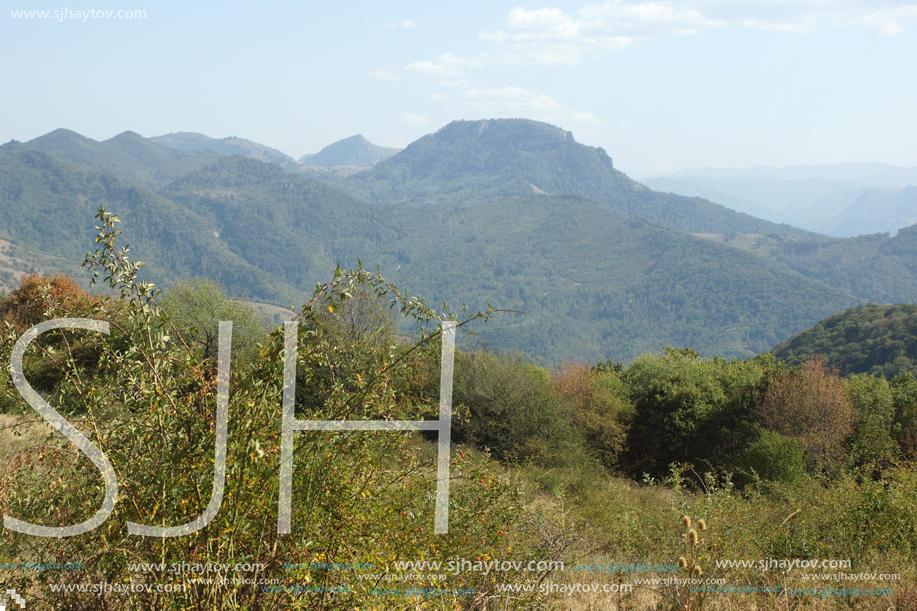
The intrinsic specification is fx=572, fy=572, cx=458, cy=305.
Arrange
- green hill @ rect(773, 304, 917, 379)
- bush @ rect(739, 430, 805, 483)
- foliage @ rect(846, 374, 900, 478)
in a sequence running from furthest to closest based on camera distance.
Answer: green hill @ rect(773, 304, 917, 379)
foliage @ rect(846, 374, 900, 478)
bush @ rect(739, 430, 805, 483)

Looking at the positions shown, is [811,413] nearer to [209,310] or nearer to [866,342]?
[209,310]

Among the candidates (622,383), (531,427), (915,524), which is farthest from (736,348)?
(915,524)

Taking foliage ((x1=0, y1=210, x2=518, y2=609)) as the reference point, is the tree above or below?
below

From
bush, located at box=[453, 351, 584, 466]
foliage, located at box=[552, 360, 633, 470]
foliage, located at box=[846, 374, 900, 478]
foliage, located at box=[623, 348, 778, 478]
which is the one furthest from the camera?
foliage, located at box=[623, 348, 778, 478]

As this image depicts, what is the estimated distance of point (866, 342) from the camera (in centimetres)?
6638

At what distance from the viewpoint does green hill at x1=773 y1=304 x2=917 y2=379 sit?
61.6 metres

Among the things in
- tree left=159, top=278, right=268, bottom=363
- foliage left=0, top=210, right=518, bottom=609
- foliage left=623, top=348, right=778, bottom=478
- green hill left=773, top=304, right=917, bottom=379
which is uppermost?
foliage left=0, top=210, right=518, bottom=609

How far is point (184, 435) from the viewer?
2.59 meters

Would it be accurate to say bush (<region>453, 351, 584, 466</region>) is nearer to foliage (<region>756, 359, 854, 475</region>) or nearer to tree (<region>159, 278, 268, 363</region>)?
foliage (<region>756, 359, 854, 475</region>)

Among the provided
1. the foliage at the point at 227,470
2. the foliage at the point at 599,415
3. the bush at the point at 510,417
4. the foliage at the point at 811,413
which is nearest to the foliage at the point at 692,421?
the foliage at the point at 599,415

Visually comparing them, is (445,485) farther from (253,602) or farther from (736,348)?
(736,348)

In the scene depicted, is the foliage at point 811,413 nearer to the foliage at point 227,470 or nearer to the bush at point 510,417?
the bush at point 510,417

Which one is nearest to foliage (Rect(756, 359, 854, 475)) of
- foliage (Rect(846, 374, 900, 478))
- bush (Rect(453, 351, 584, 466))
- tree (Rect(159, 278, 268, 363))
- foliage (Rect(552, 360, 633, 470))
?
foliage (Rect(846, 374, 900, 478))

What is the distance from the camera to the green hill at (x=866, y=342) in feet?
202
